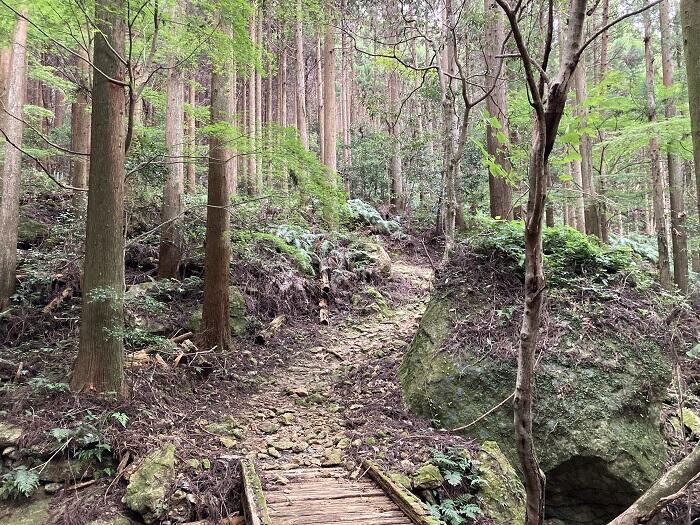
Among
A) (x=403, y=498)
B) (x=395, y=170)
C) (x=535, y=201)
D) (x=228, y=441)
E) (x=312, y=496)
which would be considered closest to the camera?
(x=535, y=201)

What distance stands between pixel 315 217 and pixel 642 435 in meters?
10.1

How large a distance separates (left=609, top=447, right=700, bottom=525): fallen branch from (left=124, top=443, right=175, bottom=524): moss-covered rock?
3705 millimetres

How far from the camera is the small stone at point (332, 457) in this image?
5012 millimetres

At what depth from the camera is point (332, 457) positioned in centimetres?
512

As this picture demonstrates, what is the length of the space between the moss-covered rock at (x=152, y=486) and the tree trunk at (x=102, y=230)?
117 cm

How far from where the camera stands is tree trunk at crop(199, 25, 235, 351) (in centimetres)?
711

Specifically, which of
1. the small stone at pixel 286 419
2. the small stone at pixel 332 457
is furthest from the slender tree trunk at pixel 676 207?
the small stone at pixel 286 419

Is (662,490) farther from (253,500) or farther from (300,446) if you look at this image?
(300,446)

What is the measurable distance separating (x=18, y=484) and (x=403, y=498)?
3401 mm

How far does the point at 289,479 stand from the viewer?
4570 mm

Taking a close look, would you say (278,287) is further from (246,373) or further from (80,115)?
(80,115)

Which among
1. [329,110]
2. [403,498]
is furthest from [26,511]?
[329,110]

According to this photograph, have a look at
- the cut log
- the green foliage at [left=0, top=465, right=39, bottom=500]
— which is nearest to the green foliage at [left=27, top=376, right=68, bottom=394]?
the green foliage at [left=0, top=465, right=39, bottom=500]

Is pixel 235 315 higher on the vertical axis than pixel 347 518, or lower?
higher
